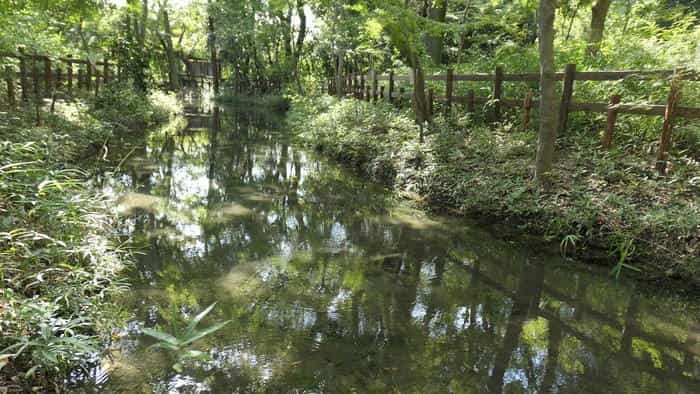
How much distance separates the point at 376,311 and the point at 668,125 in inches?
181

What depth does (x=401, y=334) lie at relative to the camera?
12.5ft

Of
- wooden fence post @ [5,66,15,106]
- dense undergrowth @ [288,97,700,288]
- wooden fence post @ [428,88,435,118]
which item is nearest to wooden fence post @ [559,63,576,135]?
dense undergrowth @ [288,97,700,288]

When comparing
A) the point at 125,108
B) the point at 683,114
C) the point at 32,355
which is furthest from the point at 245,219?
the point at 125,108

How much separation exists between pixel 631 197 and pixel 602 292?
1.52 meters

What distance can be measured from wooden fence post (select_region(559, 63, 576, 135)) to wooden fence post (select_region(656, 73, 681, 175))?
1523 mm

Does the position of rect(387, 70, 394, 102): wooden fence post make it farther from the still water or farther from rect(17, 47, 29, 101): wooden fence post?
rect(17, 47, 29, 101): wooden fence post

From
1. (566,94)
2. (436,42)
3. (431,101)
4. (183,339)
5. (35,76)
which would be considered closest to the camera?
(183,339)

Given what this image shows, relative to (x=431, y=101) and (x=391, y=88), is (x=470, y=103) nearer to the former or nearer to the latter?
(x=431, y=101)

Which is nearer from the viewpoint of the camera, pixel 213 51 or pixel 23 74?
pixel 23 74

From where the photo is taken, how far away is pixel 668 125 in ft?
19.0

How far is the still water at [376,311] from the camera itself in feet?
10.6

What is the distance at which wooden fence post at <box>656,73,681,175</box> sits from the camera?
5680mm

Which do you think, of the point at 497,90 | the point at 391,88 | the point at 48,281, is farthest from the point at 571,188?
the point at 391,88

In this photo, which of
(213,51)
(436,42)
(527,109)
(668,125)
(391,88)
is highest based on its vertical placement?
(213,51)
